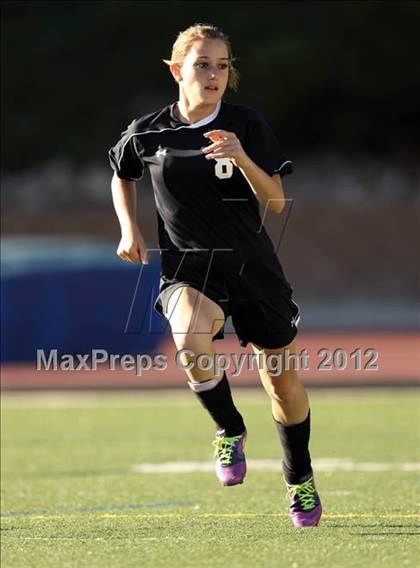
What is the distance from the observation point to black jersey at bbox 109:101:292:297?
268 inches

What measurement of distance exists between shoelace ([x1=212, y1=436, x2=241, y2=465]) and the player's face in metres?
1.54

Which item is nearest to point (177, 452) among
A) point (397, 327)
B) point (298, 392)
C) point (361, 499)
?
point (361, 499)

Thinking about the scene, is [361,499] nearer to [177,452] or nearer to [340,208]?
[177,452]

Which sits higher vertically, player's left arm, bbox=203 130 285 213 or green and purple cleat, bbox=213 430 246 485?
player's left arm, bbox=203 130 285 213

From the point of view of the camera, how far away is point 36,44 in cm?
4162

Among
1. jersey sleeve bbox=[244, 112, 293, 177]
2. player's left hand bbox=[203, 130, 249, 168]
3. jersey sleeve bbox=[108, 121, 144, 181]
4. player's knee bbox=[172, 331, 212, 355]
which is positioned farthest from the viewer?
jersey sleeve bbox=[108, 121, 144, 181]

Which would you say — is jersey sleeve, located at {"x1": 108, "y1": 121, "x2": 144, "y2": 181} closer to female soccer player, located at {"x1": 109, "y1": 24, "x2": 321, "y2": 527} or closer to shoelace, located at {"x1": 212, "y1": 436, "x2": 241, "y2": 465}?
female soccer player, located at {"x1": 109, "y1": 24, "x2": 321, "y2": 527}

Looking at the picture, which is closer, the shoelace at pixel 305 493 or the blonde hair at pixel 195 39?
the blonde hair at pixel 195 39

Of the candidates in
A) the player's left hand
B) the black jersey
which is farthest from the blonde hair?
the player's left hand

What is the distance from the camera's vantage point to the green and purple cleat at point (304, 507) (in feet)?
23.1

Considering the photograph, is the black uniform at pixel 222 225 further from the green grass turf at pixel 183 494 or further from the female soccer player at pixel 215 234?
the green grass turf at pixel 183 494

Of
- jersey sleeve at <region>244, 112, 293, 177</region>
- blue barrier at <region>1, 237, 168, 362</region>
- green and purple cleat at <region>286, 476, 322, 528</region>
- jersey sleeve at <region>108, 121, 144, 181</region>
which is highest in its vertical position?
jersey sleeve at <region>244, 112, 293, 177</region>

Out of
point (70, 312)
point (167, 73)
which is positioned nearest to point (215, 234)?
point (70, 312)

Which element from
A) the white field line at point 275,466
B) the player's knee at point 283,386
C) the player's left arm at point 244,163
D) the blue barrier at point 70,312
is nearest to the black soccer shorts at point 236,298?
the player's knee at point 283,386
